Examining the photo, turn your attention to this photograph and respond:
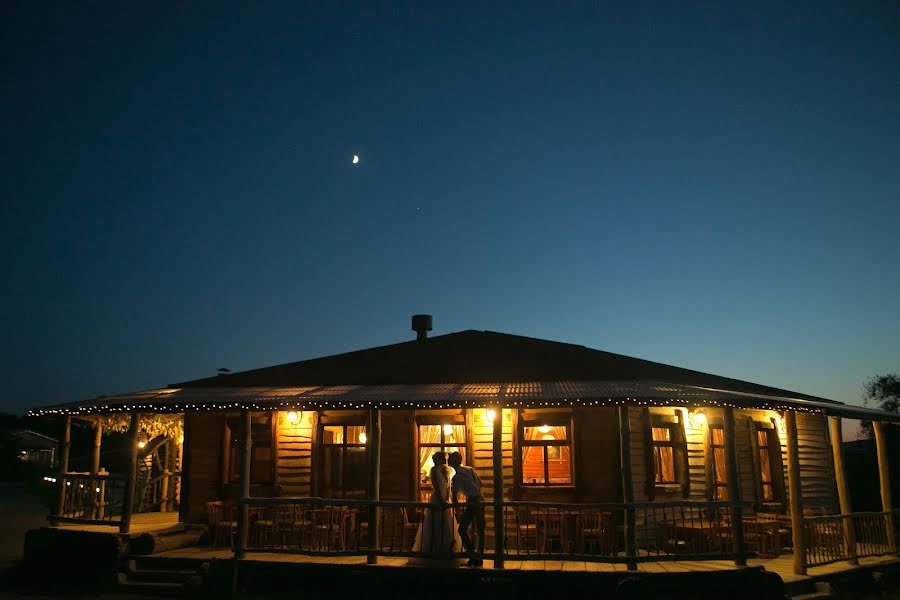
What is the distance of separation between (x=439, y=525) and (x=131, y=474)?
18.8ft

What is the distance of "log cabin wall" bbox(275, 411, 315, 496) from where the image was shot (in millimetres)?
13984

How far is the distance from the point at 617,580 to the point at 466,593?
216 centimetres

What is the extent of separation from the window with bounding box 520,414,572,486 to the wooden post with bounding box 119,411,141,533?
6935mm

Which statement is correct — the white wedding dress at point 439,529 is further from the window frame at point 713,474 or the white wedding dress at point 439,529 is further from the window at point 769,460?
the window at point 769,460

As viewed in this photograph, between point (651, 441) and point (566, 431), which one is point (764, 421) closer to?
point (651, 441)

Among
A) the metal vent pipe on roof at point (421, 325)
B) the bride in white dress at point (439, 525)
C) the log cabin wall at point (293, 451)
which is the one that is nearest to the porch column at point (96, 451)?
the log cabin wall at point (293, 451)

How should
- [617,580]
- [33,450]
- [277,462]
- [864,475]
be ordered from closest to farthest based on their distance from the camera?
1. [617,580]
2. [277,462]
3. [864,475]
4. [33,450]

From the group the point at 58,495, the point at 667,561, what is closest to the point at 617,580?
the point at 667,561

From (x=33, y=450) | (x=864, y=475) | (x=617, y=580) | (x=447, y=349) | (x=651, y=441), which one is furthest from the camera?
(x=33, y=450)

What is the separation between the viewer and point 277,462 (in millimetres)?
14109

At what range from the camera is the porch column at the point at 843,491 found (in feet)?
38.8

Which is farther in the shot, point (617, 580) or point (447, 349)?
point (447, 349)

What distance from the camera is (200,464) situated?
48.5 ft

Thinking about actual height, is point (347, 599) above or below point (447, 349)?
below
